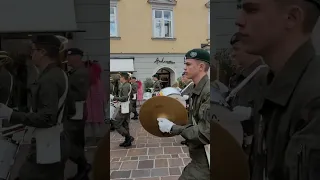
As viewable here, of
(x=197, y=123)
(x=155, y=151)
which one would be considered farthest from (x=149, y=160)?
(x=197, y=123)

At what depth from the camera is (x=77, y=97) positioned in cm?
105

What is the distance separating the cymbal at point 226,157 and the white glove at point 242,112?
9 centimetres

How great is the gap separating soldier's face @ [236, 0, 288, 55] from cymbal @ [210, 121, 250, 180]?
357mm

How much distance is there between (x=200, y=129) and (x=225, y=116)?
538 mm

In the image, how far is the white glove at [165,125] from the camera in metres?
1.50

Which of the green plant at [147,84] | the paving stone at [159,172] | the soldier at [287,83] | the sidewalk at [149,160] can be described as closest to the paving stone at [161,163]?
the sidewalk at [149,160]

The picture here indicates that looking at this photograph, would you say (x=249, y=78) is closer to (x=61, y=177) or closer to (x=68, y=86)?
(x=68, y=86)

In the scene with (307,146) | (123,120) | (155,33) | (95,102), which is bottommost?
(123,120)

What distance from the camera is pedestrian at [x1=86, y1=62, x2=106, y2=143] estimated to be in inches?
41.5

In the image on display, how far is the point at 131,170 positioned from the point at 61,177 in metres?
1.84

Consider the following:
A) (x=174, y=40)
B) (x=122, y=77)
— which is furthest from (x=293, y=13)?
(x=174, y=40)

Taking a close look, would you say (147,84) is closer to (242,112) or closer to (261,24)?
(242,112)

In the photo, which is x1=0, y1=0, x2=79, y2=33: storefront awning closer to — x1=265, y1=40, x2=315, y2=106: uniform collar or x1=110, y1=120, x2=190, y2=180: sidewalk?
x1=265, y1=40, x2=315, y2=106: uniform collar

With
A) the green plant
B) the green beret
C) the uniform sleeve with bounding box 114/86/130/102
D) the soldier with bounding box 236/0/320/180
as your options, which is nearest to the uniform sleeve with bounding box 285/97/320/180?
the soldier with bounding box 236/0/320/180
